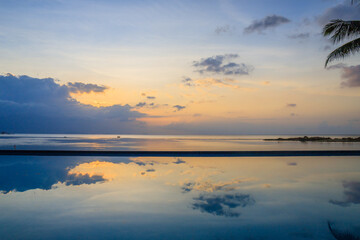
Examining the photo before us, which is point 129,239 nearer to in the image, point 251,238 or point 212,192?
point 251,238

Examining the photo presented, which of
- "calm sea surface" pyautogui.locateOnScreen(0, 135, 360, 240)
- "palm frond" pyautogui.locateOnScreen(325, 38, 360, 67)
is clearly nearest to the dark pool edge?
"calm sea surface" pyautogui.locateOnScreen(0, 135, 360, 240)

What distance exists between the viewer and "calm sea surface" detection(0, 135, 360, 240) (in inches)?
163

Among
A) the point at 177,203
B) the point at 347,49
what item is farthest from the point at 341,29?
the point at 177,203

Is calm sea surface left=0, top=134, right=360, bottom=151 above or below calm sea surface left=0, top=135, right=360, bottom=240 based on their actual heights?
above

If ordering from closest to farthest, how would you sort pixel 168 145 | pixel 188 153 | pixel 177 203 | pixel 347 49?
pixel 177 203 < pixel 347 49 < pixel 188 153 < pixel 168 145

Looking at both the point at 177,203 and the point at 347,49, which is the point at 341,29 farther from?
the point at 177,203

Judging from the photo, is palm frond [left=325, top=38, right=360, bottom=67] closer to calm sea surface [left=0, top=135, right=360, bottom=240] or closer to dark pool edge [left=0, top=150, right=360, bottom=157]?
calm sea surface [left=0, top=135, right=360, bottom=240]

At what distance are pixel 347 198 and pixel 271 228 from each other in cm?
299

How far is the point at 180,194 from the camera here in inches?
251

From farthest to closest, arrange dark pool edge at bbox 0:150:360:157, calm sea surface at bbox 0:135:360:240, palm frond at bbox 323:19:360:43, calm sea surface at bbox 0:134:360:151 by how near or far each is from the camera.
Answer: calm sea surface at bbox 0:134:360:151 < dark pool edge at bbox 0:150:360:157 < palm frond at bbox 323:19:360:43 < calm sea surface at bbox 0:135:360:240

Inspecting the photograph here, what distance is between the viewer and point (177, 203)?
5.66 metres

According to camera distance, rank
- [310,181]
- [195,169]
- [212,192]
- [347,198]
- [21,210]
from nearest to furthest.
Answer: [21,210] → [347,198] → [212,192] → [310,181] → [195,169]

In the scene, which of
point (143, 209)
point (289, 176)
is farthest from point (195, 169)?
point (143, 209)

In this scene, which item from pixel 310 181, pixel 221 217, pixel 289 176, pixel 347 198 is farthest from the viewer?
pixel 289 176
